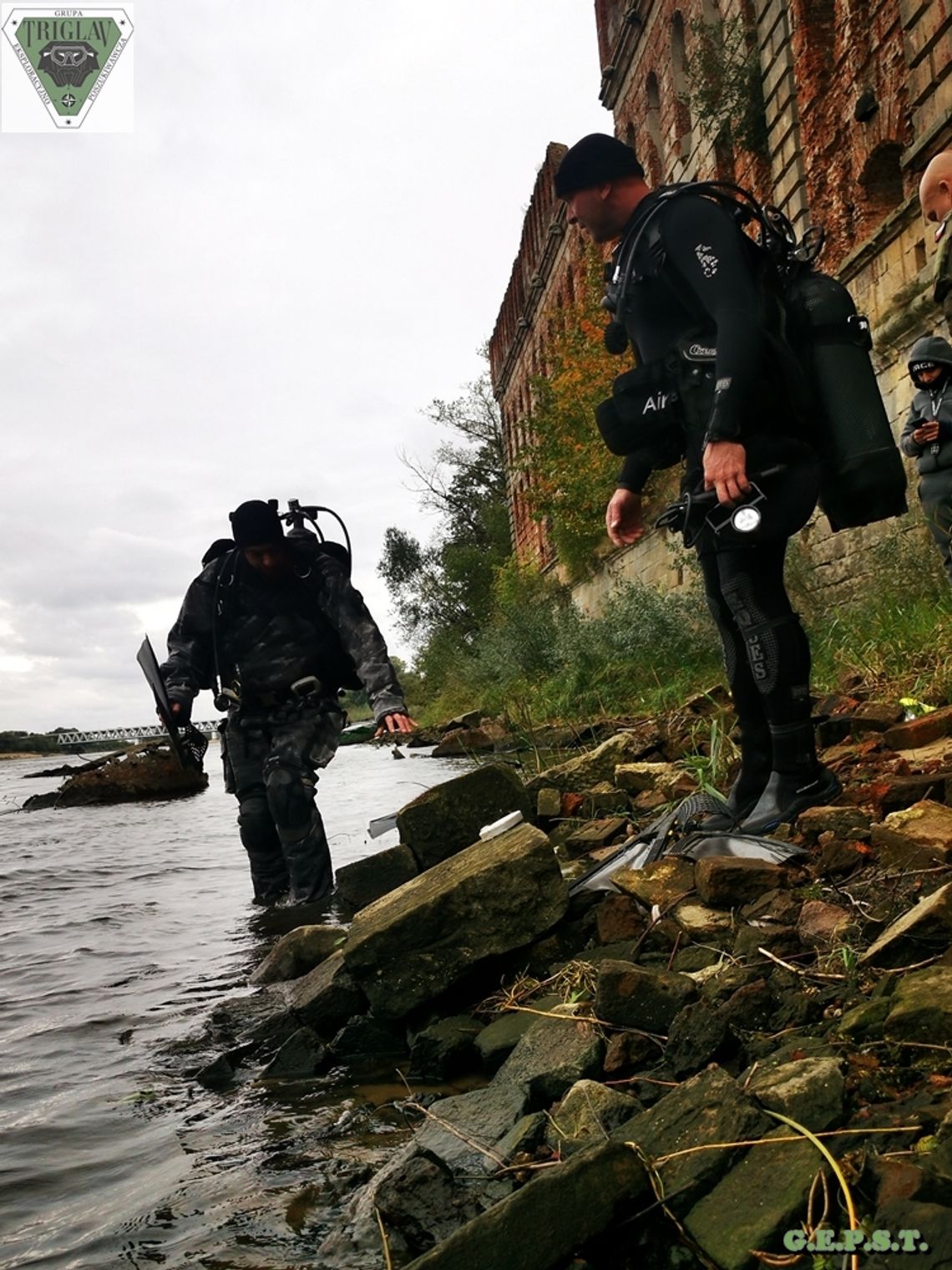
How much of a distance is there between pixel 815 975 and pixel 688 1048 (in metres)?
0.38

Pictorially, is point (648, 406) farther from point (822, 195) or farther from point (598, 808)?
point (822, 195)

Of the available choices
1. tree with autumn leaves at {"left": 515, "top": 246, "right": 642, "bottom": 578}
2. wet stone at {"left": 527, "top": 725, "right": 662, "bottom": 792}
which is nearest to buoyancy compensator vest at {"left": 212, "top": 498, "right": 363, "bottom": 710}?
wet stone at {"left": 527, "top": 725, "right": 662, "bottom": 792}

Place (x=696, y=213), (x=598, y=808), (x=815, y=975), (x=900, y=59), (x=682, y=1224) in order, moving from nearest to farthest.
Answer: (x=682, y=1224) < (x=815, y=975) < (x=696, y=213) < (x=598, y=808) < (x=900, y=59)

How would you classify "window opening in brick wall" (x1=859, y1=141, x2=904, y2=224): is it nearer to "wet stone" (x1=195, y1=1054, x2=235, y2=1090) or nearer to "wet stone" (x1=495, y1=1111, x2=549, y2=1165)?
"wet stone" (x1=195, y1=1054, x2=235, y2=1090)

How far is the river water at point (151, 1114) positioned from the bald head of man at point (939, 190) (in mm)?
3103

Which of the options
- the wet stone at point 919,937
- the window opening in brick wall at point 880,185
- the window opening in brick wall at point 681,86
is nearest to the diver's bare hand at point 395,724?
the wet stone at point 919,937

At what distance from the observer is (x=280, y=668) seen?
5820 millimetres

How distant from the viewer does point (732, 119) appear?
49.3 feet

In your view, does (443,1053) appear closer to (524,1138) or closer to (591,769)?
(524,1138)

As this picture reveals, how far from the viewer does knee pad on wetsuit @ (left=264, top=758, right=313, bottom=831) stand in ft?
18.5

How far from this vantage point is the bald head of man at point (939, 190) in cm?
335

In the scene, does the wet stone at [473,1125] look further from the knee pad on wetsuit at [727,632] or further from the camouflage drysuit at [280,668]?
the camouflage drysuit at [280,668]

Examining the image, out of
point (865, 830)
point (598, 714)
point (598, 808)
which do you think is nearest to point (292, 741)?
point (598, 808)

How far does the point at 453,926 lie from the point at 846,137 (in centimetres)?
1166
